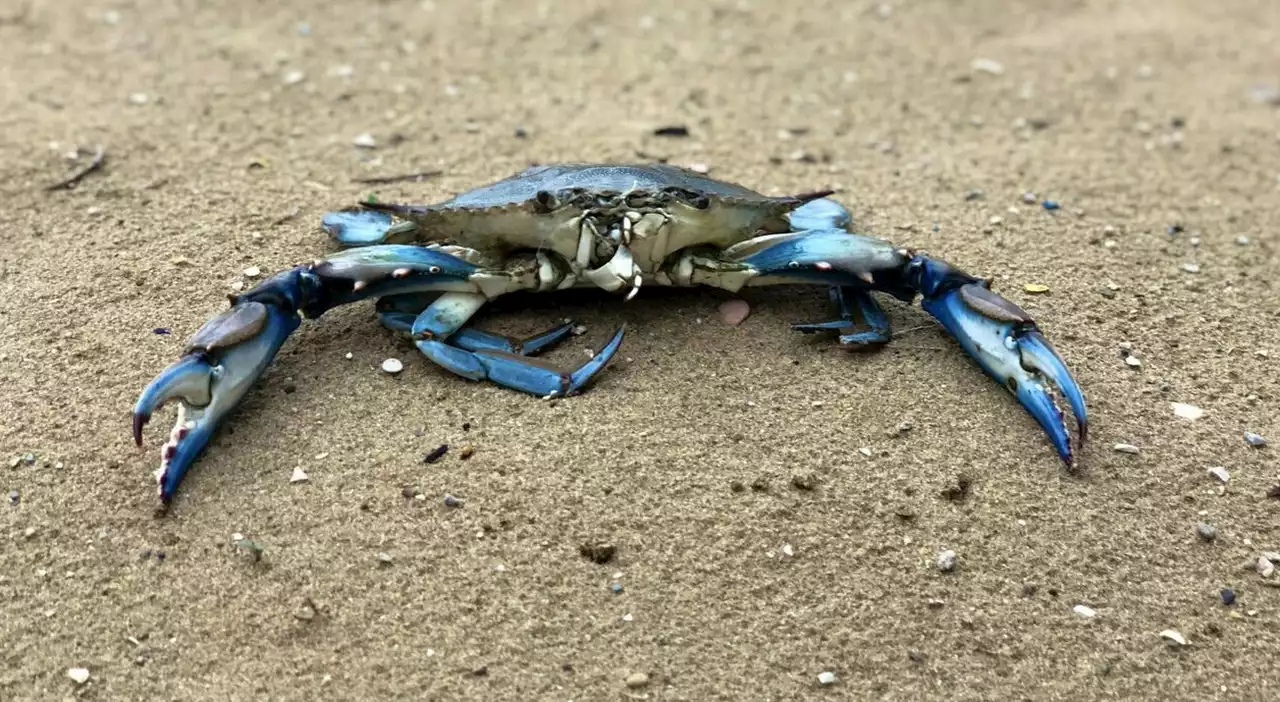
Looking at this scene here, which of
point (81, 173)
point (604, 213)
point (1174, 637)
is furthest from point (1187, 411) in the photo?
point (81, 173)

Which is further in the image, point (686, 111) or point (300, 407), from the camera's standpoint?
point (686, 111)

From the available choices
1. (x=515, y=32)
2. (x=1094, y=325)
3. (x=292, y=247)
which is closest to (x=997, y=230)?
(x=1094, y=325)

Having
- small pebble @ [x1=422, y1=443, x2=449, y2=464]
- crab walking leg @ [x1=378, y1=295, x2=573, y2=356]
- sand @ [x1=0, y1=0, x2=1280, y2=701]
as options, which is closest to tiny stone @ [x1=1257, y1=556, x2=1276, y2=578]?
sand @ [x1=0, y1=0, x2=1280, y2=701]

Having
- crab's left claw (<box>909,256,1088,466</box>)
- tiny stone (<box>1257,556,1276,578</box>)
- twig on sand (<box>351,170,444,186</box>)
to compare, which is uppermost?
crab's left claw (<box>909,256,1088,466</box>)

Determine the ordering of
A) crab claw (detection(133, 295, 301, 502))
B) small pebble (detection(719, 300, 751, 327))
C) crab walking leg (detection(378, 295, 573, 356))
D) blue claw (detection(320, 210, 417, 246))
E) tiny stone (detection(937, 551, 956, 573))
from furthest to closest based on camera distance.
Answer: blue claw (detection(320, 210, 417, 246))
small pebble (detection(719, 300, 751, 327))
crab walking leg (detection(378, 295, 573, 356))
crab claw (detection(133, 295, 301, 502))
tiny stone (detection(937, 551, 956, 573))

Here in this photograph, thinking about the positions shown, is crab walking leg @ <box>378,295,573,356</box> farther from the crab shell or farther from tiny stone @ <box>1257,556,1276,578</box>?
tiny stone @ <box>1257,556,1276,578</box>

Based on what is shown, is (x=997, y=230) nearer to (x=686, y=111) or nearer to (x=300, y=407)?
(x=686, y=111)
